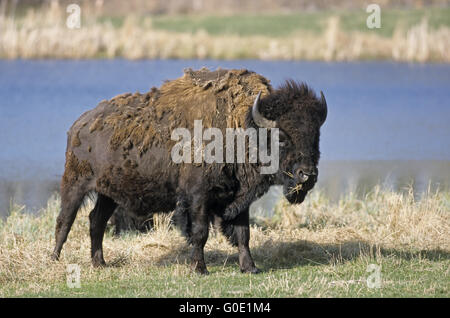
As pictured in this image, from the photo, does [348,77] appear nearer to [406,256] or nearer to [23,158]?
[23,158]

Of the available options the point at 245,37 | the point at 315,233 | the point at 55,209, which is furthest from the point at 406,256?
the point at 245,37

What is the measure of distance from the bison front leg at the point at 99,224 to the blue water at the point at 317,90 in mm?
7027

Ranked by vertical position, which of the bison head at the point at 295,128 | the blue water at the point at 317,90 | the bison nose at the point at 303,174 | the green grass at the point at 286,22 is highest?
the green grass at the point at 286,22

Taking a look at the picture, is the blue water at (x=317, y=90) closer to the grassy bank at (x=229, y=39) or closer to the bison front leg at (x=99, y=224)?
the grassy bank at (x=229, y=39)

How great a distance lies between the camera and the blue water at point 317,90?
23.7 metres

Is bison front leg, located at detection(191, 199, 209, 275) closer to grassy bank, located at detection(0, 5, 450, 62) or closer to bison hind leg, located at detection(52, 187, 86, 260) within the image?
bison hind leg, located at detection(52, 187, 86, 260)

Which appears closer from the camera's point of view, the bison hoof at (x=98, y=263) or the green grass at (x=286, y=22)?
the bison hoof at (x=98, y=263)

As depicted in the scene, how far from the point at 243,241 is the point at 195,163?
4.03 feet

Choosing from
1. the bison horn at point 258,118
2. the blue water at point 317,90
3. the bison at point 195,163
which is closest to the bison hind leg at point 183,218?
the bison at point 195,163

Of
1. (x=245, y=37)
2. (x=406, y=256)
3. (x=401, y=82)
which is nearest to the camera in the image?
(x=406, y=256)

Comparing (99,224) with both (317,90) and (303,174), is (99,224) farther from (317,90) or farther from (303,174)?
(317,90)

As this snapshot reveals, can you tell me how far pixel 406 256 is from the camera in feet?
35.2

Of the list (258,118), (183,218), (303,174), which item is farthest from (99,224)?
(303,174)
